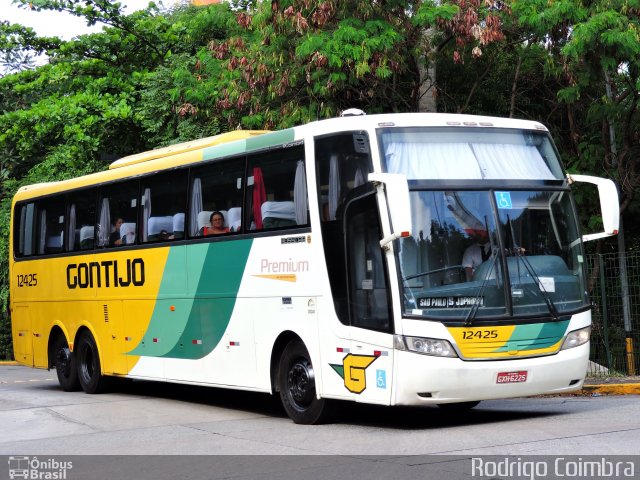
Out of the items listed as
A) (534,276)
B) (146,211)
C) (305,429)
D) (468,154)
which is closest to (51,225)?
(146,211)

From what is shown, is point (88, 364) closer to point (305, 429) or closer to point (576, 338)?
point (305, 429)

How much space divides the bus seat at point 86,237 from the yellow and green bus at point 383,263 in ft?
10.4

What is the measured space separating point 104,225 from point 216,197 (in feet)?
12.5

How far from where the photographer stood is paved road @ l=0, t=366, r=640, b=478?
10203mm

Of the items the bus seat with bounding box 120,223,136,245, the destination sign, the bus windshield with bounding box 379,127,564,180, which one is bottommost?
the destination sign

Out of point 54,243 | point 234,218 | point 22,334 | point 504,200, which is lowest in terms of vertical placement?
point 22,334

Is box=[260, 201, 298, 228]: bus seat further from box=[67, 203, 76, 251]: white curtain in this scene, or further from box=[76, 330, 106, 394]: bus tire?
box=[67, 203, 76, 251]: white curtain

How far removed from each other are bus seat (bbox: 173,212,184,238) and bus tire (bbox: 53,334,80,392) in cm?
463

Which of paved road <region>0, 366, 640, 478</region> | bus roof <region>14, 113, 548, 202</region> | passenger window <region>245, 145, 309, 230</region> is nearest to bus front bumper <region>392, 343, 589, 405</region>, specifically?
paved road <region>0, 366, 640, 478</region>

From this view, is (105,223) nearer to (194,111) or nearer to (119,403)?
(119,403)

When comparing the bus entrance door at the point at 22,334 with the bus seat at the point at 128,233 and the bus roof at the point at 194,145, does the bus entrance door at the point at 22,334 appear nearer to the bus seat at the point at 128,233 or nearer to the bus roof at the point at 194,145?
the bus roof at the point at 194,145

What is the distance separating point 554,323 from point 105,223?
27.9ft

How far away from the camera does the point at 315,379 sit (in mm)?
12570

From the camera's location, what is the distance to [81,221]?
18719mm
